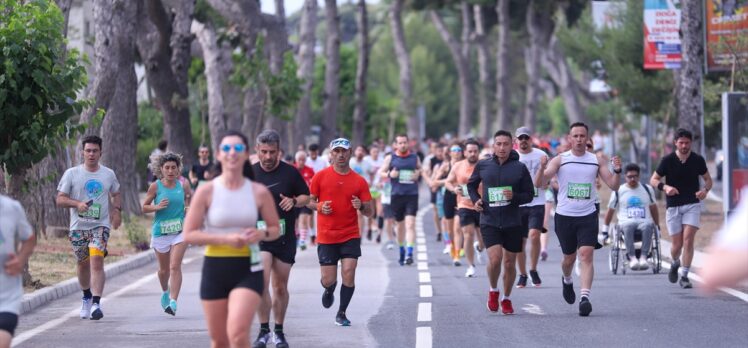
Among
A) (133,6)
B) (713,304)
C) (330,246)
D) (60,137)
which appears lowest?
(713,304)

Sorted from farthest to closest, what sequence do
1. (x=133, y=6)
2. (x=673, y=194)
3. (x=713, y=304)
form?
(x=133, y=6)
(x=673, y=194)
(x=713, y=304)

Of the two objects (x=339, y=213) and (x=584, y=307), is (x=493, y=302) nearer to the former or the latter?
(x=584, y=307)

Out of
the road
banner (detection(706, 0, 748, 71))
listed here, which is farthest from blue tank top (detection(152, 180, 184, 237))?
banner (detection(706, 0, 748, 71))

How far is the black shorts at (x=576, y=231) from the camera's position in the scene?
44.5 ft

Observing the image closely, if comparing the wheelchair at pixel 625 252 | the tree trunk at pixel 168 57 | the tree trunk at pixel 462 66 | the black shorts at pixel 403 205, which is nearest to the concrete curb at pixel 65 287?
the black shorts at pixel 403 205

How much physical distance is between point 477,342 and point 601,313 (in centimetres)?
253

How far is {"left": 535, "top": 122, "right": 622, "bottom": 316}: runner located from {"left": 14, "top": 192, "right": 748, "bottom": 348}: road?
655 millimetres

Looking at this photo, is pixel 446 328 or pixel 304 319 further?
pixel 304 319

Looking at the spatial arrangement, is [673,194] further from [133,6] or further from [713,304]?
[133,6]

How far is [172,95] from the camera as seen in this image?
30453mm

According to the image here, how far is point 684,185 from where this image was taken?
1572cm

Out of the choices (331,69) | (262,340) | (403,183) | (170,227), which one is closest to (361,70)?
(331,69)

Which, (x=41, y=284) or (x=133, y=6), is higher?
(x=133, y=6)

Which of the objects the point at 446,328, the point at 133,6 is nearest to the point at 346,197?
the point at 446,328
